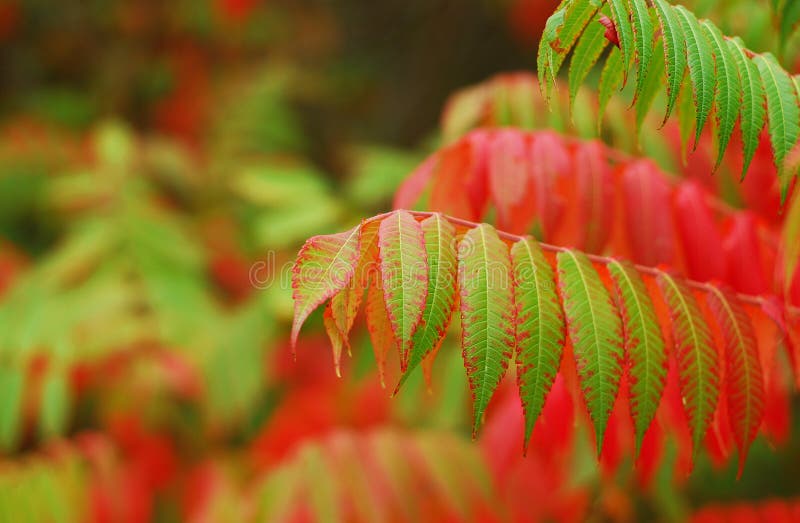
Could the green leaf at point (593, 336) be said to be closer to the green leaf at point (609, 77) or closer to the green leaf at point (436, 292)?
the green leaf at point (436, 292)

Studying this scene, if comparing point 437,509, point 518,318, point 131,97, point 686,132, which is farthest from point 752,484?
point 131,97

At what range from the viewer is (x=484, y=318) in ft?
2.97

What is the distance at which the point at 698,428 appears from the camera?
103cm

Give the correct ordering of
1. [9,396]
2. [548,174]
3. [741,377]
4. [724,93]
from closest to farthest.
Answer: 1. [724,93]
2. [741,377]
3. [548,174]
4. [9,396]

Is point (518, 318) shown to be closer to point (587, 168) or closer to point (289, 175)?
point (587, 168)

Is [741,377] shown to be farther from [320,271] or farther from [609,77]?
[320,271]

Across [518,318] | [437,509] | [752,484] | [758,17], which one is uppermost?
[758,17]

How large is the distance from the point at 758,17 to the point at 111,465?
7.34 ft

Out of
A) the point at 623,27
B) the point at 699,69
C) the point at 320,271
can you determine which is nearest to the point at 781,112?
the point at 699,69

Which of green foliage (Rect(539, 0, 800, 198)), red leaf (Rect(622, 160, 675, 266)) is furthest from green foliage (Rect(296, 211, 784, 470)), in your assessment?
red leaf (Rect(622, 160, 675, 266))

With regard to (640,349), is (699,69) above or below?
above

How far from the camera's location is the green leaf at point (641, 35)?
2.96ft

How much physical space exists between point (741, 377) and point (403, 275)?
0.55 m

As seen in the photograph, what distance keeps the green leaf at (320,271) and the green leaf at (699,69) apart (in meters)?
0.44
